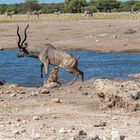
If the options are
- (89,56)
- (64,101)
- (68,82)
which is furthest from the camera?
(89,56)

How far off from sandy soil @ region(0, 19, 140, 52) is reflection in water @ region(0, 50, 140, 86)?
2165mm

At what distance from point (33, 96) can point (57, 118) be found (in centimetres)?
275

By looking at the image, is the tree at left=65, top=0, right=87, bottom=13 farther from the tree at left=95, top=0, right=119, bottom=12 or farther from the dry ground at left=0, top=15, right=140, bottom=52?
the dry ground at left=0, top=15, right=140, bottom=52

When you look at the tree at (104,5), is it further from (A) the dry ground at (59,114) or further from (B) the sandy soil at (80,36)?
(A) the dry ground at (59,114)

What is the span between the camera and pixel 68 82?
18.5 metres

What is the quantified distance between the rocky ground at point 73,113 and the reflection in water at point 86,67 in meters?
3.90

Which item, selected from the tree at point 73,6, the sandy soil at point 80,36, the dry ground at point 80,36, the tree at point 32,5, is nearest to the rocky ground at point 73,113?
the sandy soil at point 80,36

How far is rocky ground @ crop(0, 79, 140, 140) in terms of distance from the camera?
10508 mm

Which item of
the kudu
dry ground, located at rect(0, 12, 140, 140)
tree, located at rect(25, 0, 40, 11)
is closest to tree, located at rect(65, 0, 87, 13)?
tree, located at rect(25, 0, 40, 11)

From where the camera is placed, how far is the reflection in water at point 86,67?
20.0 metres

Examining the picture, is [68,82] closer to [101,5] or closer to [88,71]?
[88,71]

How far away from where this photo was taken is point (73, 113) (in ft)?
41.3

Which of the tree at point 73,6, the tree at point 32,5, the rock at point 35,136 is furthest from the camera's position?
the tree at point 32,5

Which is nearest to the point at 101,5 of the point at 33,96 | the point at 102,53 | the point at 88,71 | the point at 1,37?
the point at 1,37
